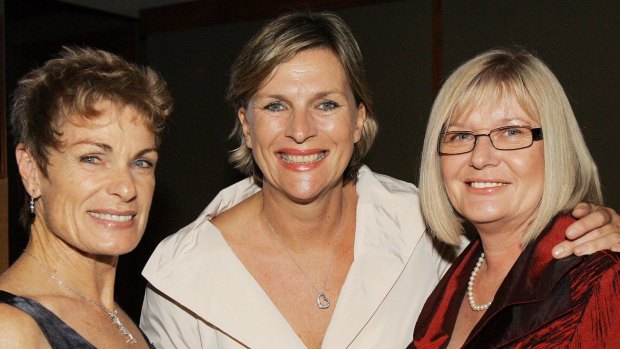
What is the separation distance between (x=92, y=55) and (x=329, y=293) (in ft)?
3.97

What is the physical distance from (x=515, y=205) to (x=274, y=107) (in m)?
0.91

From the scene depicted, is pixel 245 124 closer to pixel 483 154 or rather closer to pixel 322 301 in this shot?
pixel 322 301

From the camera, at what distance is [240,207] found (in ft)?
9.46

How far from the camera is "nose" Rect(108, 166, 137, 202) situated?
194cm

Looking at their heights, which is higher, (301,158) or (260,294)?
(301,158)

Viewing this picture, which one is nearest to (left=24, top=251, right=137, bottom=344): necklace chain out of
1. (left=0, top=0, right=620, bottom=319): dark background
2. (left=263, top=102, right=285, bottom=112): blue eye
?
(left=263, top=102, right=285, bottom=112): blue eye

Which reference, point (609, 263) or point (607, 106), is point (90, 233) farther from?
point (607, 106)

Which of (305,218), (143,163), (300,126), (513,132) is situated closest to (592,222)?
(513,132)

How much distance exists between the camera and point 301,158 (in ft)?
8.43

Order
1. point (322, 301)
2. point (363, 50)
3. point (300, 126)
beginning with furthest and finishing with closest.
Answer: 1. point (363, 50)
2. point (322, 301)
3. point (300, 126)

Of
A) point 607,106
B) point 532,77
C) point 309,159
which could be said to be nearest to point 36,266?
point 309,159

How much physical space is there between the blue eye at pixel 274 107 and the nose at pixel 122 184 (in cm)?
71

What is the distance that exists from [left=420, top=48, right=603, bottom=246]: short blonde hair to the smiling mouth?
1.55ft

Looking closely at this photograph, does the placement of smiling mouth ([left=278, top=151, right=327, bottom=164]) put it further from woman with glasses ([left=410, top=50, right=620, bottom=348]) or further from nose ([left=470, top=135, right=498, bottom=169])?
nose ([left=470, top=135, right=498, bottom=169])
